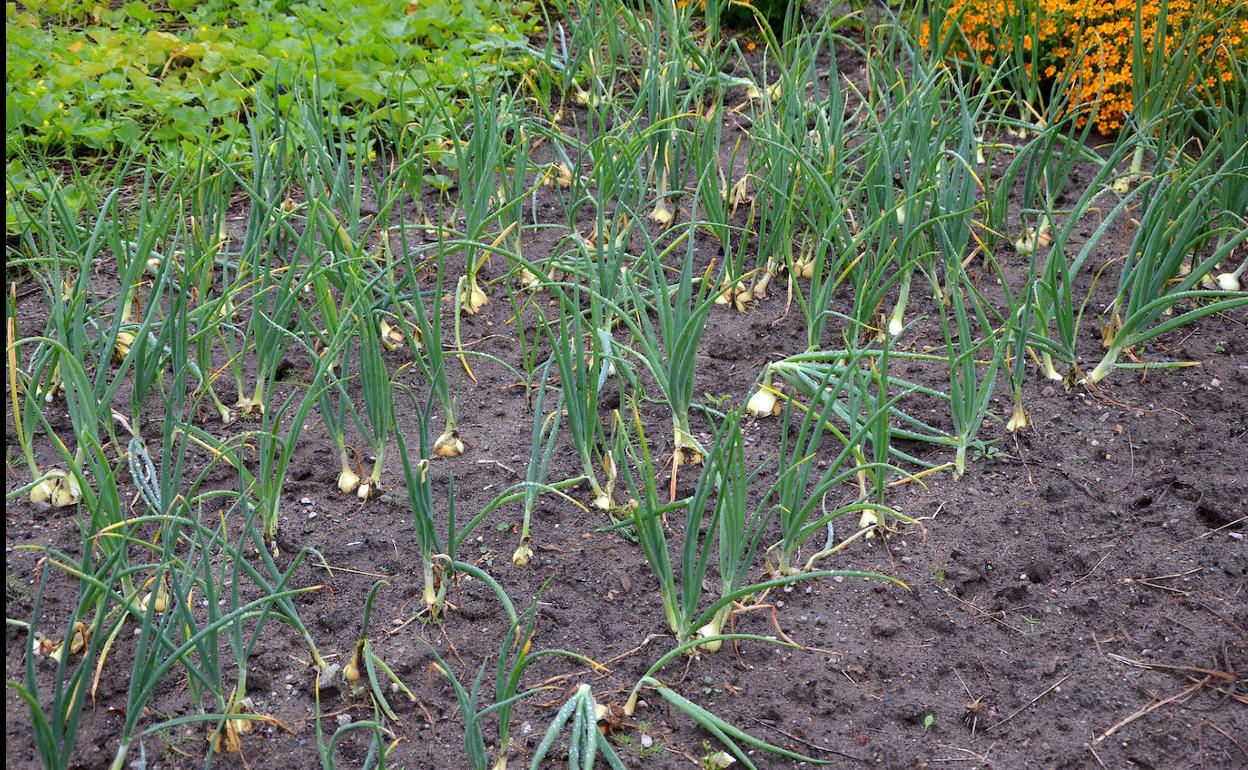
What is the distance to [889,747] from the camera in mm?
1795

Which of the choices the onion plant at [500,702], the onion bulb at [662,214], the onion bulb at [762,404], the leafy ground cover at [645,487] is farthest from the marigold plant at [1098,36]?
the onion plant at [500,702]

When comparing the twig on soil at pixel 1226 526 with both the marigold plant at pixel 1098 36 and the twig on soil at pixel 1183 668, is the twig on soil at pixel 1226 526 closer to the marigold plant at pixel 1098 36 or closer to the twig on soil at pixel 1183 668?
Result: the twig on soil at pixel 1183 668

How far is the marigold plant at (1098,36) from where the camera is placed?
3.27 m

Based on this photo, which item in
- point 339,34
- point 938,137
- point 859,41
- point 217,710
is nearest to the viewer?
point 217,710

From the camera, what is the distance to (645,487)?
204 cm

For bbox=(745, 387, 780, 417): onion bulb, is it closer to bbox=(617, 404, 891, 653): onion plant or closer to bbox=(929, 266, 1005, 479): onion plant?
bbox=(929, 266, 1005, 479): onion plant

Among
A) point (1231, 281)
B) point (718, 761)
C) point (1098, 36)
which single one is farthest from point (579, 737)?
point (1098, 36)

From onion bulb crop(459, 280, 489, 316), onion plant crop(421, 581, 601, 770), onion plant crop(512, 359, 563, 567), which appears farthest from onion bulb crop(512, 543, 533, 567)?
onion bulb crop(459, 280, 489, 316)

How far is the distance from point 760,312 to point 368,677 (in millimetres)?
1393

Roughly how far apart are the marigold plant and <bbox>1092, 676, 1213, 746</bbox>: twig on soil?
1837 millimetres

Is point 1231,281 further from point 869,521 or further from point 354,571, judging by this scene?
point 354,571

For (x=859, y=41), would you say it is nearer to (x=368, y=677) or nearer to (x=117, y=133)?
(x=117, y=133)

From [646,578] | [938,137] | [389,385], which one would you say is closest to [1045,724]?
[646,578]

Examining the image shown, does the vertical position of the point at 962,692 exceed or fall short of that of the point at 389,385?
it falls short
